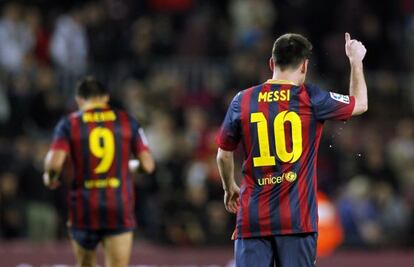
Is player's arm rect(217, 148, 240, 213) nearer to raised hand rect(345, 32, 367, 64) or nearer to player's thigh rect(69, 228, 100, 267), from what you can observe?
raised hand rect(345, 32, 367, 64)

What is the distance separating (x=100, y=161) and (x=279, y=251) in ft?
8.94

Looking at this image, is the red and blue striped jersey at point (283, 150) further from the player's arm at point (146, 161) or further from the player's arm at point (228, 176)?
the player's arm at point (146, 161)

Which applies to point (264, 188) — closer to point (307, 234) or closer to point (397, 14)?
point (307, 234)

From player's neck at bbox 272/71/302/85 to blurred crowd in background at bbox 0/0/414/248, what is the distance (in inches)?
233

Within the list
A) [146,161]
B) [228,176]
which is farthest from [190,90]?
[228,176]

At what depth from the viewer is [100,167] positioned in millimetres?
9469

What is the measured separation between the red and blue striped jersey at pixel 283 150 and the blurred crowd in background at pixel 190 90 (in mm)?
5800

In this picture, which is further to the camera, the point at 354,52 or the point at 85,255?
the point at 85,255

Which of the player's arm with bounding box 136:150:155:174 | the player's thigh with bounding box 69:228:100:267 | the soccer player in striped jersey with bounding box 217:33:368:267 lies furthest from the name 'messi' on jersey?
the player's thigh with bounding box 69:228:100:267

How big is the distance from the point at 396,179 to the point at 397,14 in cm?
364

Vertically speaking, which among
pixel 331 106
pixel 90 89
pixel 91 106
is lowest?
pixel 331 106

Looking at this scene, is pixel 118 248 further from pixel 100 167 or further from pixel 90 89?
pixel 90 89

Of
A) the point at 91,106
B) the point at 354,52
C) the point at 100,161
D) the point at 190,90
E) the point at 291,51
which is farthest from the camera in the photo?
the point at 190,90

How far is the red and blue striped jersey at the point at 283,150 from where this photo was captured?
7109mm
